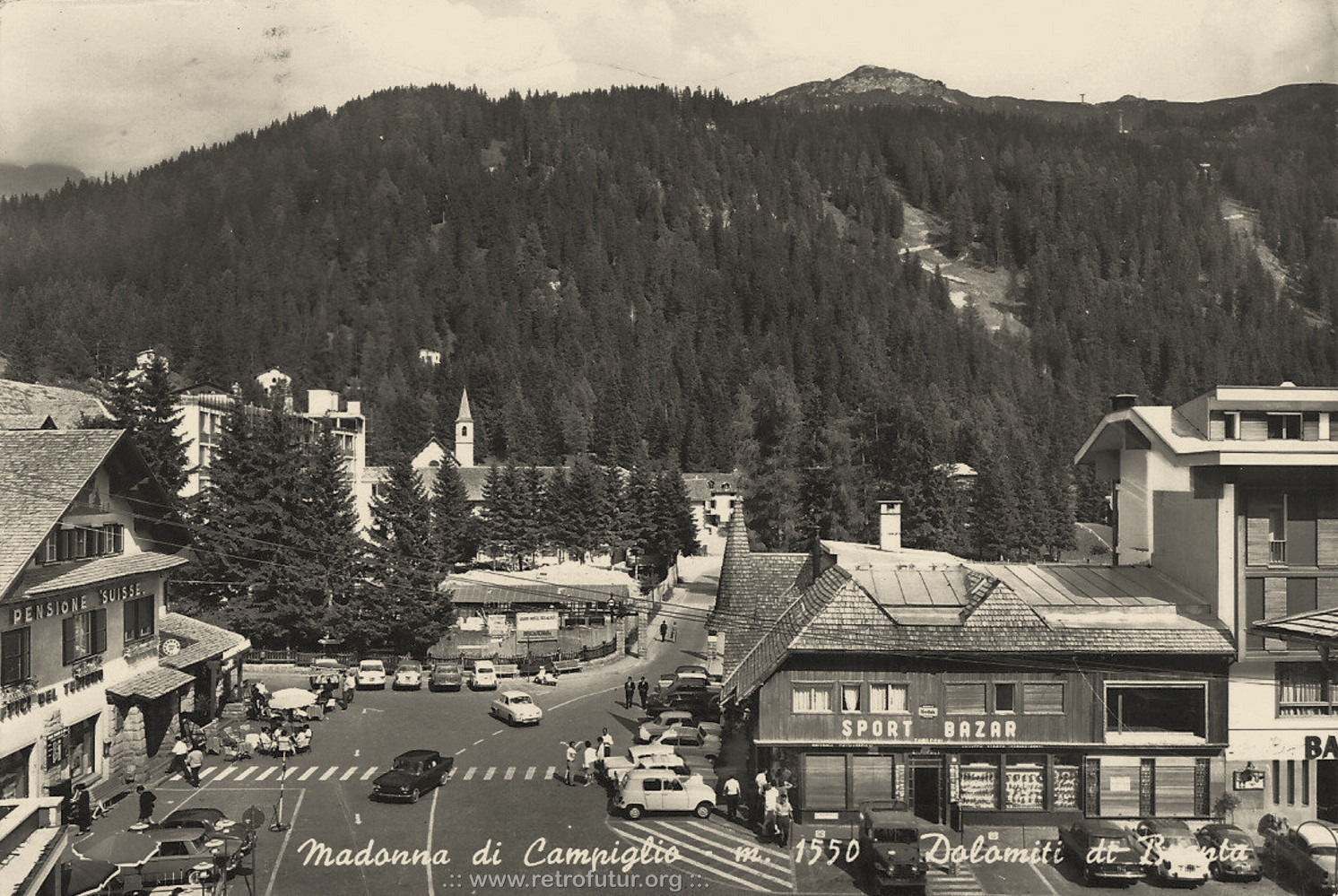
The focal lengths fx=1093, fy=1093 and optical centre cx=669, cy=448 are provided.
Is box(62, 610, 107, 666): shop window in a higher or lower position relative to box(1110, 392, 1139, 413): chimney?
lower

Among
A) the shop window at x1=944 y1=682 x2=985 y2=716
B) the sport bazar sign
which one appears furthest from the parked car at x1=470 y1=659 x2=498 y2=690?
the shop window at x1=944 y1=682 x2=985 y2=716

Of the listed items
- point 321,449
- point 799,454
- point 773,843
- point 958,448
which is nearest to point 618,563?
point 799,454

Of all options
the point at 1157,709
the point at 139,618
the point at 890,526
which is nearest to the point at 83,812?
the point at 139,618

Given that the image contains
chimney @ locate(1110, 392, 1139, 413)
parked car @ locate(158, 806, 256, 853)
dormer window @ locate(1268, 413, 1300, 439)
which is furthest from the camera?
chimney @ locate(1110, 392, 1139, 413)

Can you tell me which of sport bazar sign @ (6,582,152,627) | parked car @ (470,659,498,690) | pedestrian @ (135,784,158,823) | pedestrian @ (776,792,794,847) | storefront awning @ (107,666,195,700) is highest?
sport bazar sign @ (6,582,152,627)

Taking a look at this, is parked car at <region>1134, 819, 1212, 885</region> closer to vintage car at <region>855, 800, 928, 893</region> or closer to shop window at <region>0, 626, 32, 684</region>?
vintage car at <region>855, 800, 928, 893</region>

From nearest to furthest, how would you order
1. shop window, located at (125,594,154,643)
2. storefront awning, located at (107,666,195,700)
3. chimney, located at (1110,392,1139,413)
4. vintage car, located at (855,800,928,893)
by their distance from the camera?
vintage car, located at (855,800,928,893), storefront awning, located at (107,666,195,700), shop window, located at (125,594,154,643), chimney, located at (1110,392,1139,413)

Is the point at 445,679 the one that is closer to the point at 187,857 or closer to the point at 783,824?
the point at 783,824
